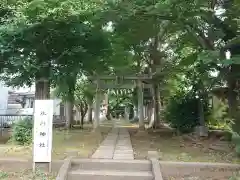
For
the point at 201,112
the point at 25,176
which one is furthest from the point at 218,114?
the point at 25,176

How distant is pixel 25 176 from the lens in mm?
8234

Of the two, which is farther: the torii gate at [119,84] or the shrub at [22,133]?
the torii gate at [119,84]

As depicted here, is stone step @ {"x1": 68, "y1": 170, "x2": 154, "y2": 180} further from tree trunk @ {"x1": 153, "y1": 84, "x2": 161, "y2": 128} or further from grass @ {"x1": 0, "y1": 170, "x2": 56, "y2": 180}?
tree trunk @ {"x1": 153, "y1": 84, "x2": 161, "y2": 128}

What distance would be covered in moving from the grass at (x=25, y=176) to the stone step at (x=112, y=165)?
0.88 metres

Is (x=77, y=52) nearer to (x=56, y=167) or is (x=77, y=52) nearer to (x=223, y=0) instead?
(x=56, y=167)

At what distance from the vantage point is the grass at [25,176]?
8086 mm

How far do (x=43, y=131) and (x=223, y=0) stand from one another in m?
9.67

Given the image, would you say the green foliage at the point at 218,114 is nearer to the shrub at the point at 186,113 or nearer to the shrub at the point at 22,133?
the shrub at the point at 186,113

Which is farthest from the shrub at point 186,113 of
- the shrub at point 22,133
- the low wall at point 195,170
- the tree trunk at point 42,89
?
the low wall at point 195,170

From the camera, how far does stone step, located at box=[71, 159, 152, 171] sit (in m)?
8.98

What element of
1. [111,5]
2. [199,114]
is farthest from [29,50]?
[199,114]

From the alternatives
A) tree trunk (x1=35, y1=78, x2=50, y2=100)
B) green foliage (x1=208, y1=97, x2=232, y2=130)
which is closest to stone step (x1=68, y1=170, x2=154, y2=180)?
tree trunk (x1=35, y1=78, x2=50, y2=100)

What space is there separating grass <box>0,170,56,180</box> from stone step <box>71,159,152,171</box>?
88 cm

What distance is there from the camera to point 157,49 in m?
23.8
